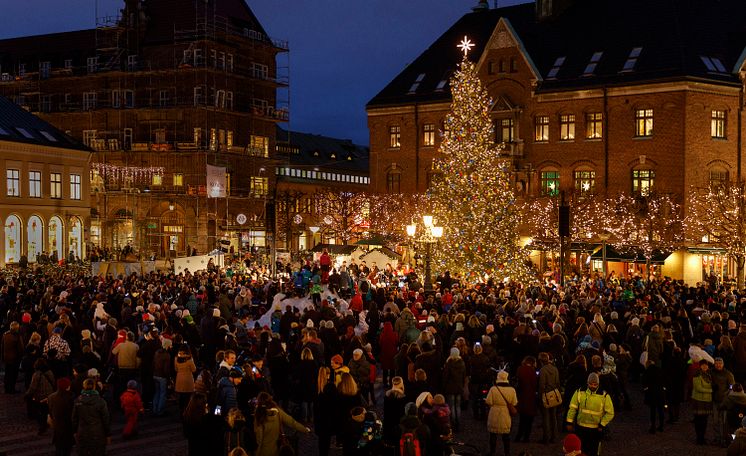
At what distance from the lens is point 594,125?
51.8 meters

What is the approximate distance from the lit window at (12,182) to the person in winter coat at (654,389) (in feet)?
145

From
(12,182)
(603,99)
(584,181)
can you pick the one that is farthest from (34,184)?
(603,99)

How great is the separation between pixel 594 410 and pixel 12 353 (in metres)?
13.2

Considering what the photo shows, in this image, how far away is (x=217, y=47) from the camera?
2675 inches

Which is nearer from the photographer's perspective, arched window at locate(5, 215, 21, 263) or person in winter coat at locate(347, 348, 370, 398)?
person in winter coat at locate(347, 348, 370, 398)

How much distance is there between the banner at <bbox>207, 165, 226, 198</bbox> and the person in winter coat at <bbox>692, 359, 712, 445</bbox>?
→ 4855cm

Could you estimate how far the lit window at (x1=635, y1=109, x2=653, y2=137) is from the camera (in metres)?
49.6

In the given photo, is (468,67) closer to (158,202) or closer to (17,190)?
(17,190)

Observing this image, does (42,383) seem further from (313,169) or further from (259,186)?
(313,169)

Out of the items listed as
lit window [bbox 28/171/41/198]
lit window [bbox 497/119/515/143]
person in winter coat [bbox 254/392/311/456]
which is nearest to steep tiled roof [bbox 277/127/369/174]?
lit window [bbox 28/171/41/198]

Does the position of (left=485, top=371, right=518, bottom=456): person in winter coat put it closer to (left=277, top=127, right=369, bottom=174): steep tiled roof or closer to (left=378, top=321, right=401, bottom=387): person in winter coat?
(left=378, top=321, right=401, bottom=387): person in winter coat

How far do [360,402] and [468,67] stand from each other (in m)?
26.1

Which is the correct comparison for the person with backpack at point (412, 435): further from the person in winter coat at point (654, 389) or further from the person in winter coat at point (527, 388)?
the person in winter coat at point (654, 389)

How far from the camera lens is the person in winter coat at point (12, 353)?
19.3 m
